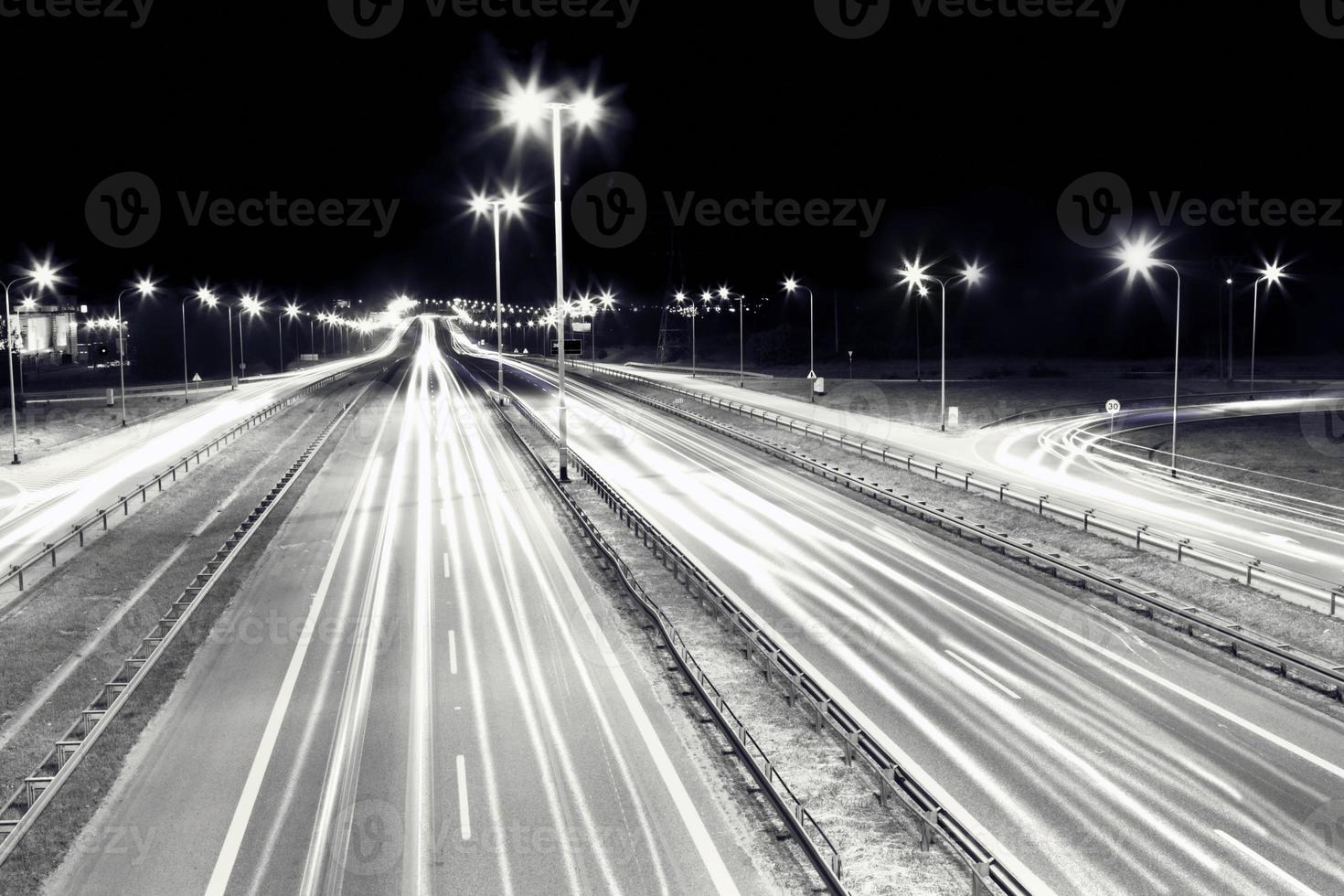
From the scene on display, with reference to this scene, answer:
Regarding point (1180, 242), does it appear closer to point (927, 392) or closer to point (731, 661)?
point (927, 392)

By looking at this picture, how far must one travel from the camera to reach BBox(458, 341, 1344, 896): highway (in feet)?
45.8

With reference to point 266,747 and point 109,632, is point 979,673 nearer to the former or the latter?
point 266,747

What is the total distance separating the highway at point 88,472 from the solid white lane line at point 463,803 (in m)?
19.9

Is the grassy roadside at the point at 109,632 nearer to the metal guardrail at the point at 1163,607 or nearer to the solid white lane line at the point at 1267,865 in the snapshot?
the solid white lane line at the point at 1267,865

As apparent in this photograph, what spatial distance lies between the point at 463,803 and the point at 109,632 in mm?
12783

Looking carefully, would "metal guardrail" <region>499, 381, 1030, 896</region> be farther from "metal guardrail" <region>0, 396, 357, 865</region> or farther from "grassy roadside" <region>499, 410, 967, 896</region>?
"metal guardrail" <region>0, 396, 357, 865</region>

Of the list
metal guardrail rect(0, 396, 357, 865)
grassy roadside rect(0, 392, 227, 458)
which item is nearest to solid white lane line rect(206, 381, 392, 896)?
metal guardrail rect(0, 396, 357, 865)

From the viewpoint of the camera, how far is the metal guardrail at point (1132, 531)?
85.1ft

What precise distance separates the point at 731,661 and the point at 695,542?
1111 cm

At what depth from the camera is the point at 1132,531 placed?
32312mm

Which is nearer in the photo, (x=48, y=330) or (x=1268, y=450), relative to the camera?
(x=1268, y=450)

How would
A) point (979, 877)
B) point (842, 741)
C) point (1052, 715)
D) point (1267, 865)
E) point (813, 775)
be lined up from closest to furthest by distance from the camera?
point (979, 877) < point (1267, 865) < point (813, 775) < point (842, 741) < point (1052, 715)

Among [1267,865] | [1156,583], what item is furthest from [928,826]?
[1156,583]

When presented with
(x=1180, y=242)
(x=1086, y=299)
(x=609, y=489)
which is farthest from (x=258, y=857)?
(x=1086, y=299)
